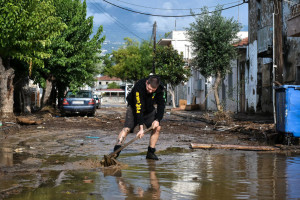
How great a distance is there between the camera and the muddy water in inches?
181

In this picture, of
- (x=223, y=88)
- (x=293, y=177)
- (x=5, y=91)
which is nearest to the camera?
(x=293, y=177)

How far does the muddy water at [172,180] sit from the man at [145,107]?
0.48m

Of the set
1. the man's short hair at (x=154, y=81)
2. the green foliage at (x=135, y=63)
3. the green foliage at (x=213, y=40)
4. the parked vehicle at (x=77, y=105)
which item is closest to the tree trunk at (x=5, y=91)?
the parked vehicle at (x=77, y=105)

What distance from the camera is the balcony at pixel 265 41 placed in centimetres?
2175

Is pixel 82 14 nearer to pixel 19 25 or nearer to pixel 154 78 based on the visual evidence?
pixel 19 25

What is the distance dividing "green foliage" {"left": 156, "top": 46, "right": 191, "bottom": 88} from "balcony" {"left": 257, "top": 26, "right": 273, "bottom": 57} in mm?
17001

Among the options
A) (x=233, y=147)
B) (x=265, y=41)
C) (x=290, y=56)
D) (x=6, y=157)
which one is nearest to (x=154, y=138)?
(x=233, y=147)

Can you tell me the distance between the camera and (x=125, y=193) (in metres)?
Result: 4.68

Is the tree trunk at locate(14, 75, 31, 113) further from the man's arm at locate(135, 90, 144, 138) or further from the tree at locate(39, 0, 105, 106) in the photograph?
the man's arm at locate(135, 90, 144, 138)

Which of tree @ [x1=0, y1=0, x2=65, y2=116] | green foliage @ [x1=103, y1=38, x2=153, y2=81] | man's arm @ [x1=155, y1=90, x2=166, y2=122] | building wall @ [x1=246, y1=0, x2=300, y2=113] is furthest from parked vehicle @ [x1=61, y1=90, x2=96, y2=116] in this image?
green foliage @ [x1=103, y1=38, x2=153, y2=81]

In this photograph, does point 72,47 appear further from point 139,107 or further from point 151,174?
point 151,174

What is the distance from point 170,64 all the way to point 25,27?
24.8m

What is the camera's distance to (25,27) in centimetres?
1577

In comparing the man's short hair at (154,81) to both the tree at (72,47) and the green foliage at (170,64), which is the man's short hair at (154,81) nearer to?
the tree at (72,47)
